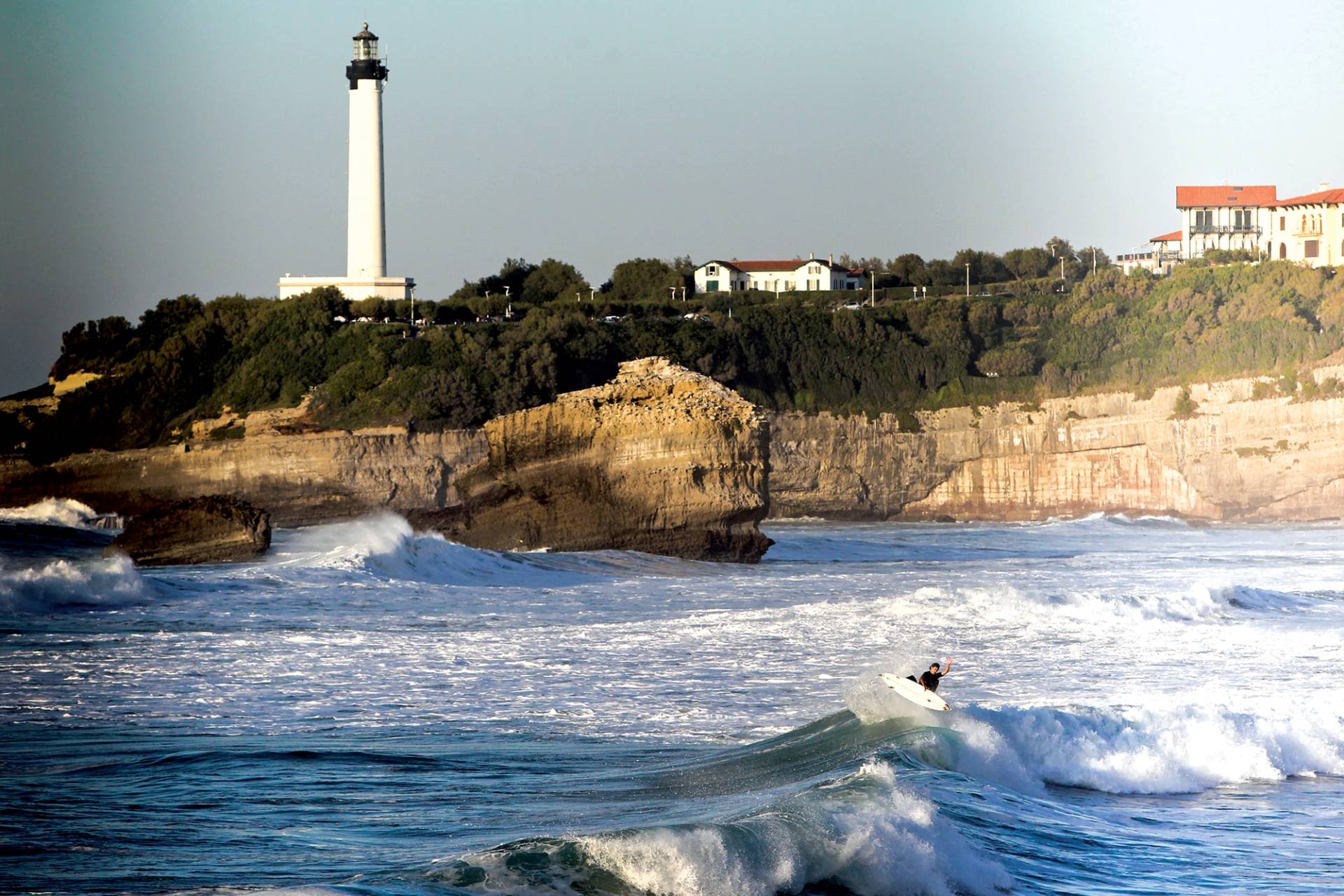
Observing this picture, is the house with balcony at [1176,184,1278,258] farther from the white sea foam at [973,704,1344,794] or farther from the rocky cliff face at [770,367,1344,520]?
the white sea foam at [973,704,1344,794]

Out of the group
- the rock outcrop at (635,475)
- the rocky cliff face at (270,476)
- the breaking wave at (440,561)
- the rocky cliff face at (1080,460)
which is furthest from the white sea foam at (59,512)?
the rocky cliff face at (1080,460)

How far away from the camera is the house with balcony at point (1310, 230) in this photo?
69.2 metres

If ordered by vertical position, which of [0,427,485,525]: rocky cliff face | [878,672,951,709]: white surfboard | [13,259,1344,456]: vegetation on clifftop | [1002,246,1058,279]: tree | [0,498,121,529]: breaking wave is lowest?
[878,672,951,709]: white surfboard

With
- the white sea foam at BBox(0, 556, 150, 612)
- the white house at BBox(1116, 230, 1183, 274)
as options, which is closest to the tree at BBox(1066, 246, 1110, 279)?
the white house at BBox(1116, 230, 1183, 274)

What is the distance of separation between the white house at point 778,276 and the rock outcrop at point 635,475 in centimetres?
4584

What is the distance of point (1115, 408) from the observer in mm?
55031

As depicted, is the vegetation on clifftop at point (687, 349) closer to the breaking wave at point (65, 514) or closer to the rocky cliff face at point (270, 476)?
the rocky cliff face at point (270, 476)

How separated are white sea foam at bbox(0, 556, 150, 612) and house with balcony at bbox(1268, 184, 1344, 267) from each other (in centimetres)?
5510

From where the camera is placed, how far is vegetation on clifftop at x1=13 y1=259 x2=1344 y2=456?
52344 mm

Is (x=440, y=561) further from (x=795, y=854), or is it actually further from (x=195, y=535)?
(x=795, y=854)

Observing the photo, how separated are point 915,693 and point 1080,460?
4335cm

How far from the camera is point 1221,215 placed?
257ft

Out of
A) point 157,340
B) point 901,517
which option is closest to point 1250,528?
point 901,517

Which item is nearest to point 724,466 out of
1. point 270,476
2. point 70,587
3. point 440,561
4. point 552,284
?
point 440,561
